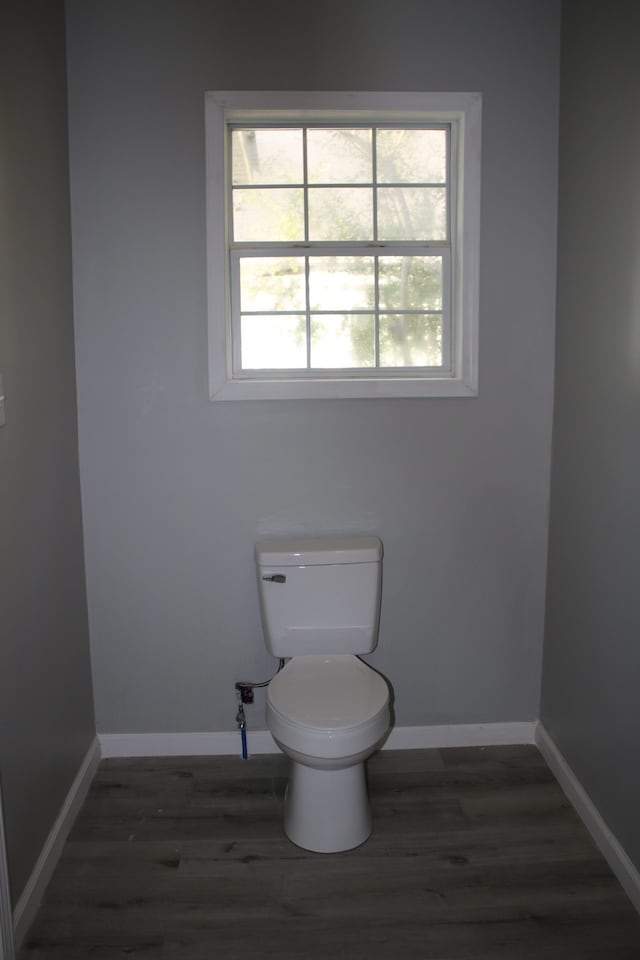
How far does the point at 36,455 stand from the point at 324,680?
1.10 meters

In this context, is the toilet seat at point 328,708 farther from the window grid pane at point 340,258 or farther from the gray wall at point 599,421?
the window grid pane at point 340,258

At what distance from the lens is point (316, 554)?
2.50 metres

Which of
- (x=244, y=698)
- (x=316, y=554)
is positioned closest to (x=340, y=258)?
(x=316, y=554)

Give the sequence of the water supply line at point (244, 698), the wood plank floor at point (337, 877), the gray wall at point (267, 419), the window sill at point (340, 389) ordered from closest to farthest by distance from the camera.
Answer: the wood plank floor at point (337, 877), the gray wall at point (267, 419), the window sill at point (340, 389), the water supply line at point (244, 698)

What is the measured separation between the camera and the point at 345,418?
259cm

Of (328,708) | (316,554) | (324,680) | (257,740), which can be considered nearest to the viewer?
(328,708)

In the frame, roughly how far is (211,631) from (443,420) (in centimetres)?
112

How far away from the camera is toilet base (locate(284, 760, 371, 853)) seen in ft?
7.17

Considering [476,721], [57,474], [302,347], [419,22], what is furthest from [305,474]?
[419,22]

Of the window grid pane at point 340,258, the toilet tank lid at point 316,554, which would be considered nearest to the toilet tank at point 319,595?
the toilet tank lid at point 316,554

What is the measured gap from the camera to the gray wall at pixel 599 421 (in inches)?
78.2

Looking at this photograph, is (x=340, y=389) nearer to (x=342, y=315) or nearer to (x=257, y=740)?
(x=342, y=315)

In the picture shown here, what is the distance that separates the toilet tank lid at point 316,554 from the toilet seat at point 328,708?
337 mm

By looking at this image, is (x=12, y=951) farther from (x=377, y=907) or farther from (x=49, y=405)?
(x=49, y=405)
